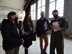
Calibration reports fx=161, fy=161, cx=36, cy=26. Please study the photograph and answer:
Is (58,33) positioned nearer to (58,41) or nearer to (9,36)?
(58,41)

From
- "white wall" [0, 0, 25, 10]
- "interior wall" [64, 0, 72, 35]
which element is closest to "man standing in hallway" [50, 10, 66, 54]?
"interior wall" [64, 0, 72, 35]

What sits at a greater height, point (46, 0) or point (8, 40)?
point (46, 0)

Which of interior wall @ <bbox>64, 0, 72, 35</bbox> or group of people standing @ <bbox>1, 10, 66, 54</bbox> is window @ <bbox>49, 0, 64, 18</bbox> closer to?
interior wall @ <bbox>64, 0, 72, 35</bbox>

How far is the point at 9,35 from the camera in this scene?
3.44m

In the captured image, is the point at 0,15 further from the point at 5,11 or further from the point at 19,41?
the point at 19,41

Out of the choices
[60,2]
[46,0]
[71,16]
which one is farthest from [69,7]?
[46,0]

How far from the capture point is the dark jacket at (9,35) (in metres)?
3.42

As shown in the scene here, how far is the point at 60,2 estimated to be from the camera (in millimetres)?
14109

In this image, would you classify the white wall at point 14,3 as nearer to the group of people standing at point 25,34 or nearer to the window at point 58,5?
the window at point 58,5

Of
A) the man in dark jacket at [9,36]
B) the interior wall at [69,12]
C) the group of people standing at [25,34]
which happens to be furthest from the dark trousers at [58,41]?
the interior wall at [69,12]

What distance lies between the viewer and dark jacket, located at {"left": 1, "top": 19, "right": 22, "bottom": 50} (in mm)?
3422

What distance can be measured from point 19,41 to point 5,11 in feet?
54.6

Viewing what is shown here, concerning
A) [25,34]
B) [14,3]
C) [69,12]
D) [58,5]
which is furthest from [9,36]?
[14,3]

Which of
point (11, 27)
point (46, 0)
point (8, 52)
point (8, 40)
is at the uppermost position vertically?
point (46, 0)
